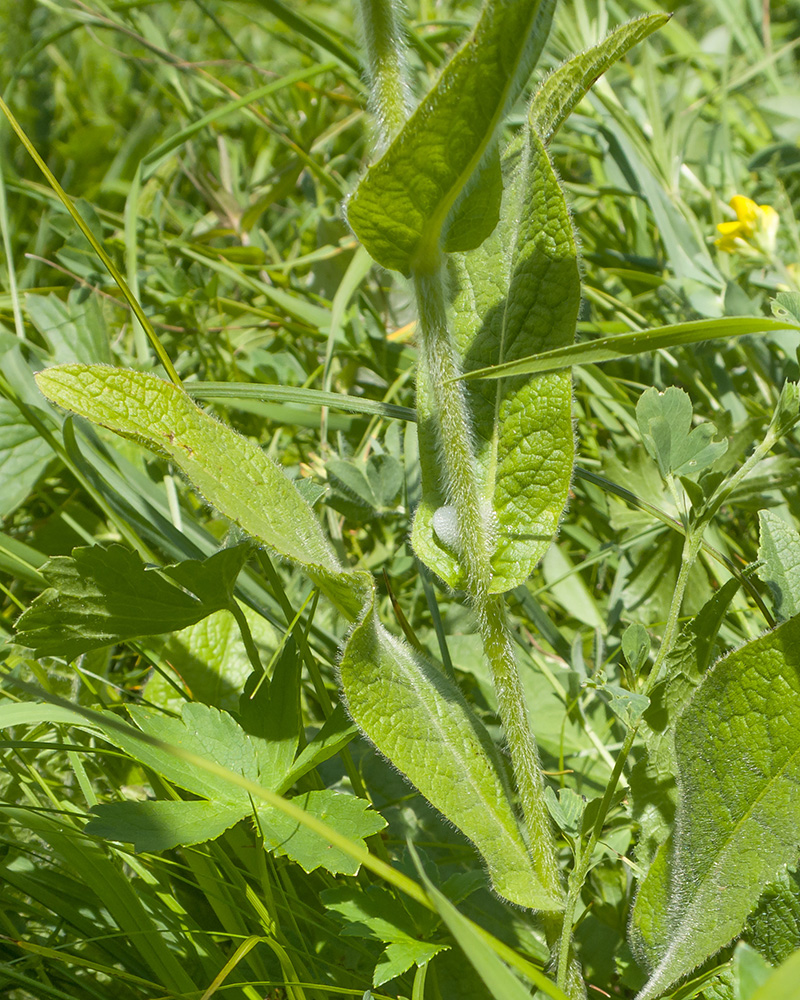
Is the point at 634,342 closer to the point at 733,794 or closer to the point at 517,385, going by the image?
the point at 517,385

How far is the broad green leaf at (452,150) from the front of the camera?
3.28 feet

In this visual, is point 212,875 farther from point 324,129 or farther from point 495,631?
point 324,129

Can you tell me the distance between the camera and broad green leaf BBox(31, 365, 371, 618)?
3.99 feet

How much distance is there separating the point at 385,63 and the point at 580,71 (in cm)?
29

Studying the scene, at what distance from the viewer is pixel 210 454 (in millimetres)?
1304

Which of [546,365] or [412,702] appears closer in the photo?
[546,365]

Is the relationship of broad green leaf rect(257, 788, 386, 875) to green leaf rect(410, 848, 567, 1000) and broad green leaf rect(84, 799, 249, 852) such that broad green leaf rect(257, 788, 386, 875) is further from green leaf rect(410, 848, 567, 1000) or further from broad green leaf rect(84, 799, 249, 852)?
green leaf rect(410, 848, 567, 1000)

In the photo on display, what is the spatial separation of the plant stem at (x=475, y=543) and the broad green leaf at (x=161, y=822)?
435 mm

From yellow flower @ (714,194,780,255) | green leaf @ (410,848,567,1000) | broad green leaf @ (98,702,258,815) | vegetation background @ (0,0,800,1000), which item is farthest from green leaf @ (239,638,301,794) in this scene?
yellow flower @ (714,194,780,255)

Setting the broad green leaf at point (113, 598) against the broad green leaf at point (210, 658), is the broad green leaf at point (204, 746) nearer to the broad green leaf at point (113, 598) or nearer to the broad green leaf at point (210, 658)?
the broad green leaf at point (113, 598)

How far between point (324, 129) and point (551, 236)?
2206 mm

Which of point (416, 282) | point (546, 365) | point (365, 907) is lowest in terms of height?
point (365, 907)

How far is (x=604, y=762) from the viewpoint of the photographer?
5.66ft

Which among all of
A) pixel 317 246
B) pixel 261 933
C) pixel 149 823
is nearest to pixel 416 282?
pixel 149 823
